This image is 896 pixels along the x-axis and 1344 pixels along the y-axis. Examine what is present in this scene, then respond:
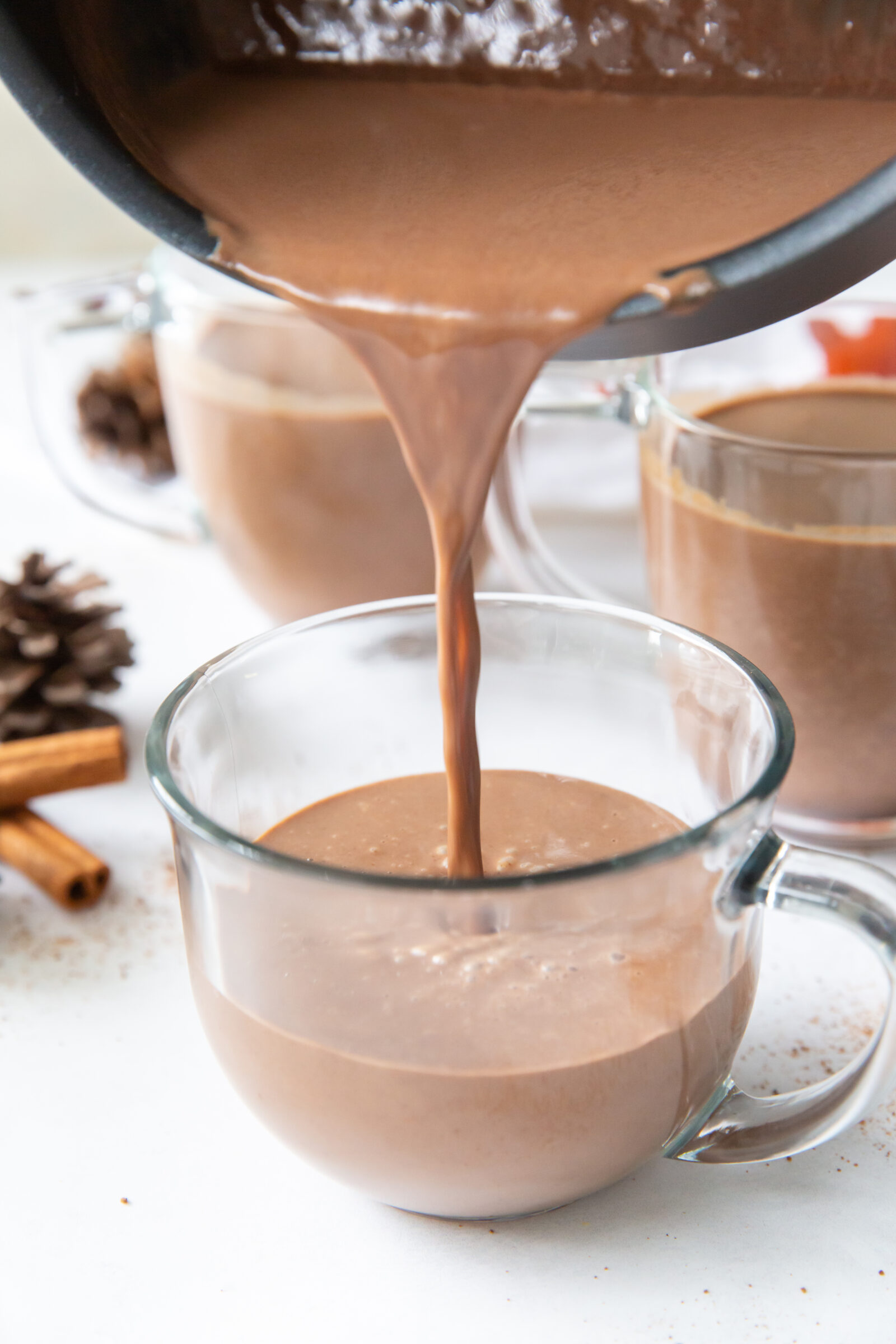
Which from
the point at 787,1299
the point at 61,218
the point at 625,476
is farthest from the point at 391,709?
the point at 61,218

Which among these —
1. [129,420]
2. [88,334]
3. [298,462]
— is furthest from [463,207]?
[129,420]

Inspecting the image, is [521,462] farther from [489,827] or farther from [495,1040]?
[495,1040]

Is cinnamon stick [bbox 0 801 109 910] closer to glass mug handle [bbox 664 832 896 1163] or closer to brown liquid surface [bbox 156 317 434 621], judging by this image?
brown liquid surface [bbox 156 317 434 621]

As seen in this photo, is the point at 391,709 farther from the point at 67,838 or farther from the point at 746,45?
the point at 746,45

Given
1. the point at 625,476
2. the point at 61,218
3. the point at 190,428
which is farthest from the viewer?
the point at 61,218

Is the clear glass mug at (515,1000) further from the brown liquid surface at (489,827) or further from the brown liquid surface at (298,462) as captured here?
the brown liquid surface at (298,462)

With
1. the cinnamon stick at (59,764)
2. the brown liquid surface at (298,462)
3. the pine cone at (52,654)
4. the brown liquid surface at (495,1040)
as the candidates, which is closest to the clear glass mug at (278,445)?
the brown liquid surface at (298,462)

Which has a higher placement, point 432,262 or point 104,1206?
point 432,262

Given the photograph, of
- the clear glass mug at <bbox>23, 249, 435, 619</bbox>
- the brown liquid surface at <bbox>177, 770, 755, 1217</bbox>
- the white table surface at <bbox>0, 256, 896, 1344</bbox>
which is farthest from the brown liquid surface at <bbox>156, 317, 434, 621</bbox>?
the brown liquid surface at <bbox>177, 770, 755, 1217</bbox>
